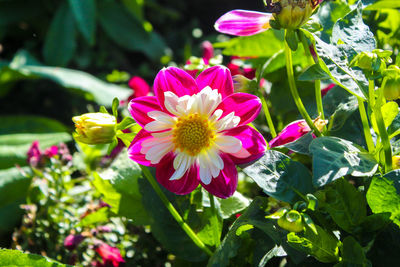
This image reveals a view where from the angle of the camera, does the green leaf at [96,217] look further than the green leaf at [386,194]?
Yes

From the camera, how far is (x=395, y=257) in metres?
0.65

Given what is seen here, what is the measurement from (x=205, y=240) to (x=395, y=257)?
10.1 inches

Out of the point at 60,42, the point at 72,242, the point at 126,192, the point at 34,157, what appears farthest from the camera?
the point at 60,42

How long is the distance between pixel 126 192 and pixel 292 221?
1.19 feet

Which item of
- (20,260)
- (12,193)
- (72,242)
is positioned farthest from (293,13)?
(12,193)

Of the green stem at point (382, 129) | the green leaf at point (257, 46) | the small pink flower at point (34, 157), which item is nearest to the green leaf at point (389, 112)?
the green stem at point (382, 129)

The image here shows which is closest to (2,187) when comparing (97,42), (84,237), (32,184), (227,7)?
(32,184)

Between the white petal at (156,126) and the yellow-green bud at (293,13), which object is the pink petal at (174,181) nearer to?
the white petal at (156,126)

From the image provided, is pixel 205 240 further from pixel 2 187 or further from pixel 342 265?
pixel 2 187

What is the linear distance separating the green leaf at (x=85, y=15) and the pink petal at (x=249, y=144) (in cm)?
179

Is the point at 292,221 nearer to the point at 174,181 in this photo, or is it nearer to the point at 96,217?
the point at 174,181

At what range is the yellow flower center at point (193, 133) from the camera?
641 millimetres

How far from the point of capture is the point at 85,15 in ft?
7.79

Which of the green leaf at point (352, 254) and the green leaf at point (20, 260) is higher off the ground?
the green leaf at point (352, 254)
